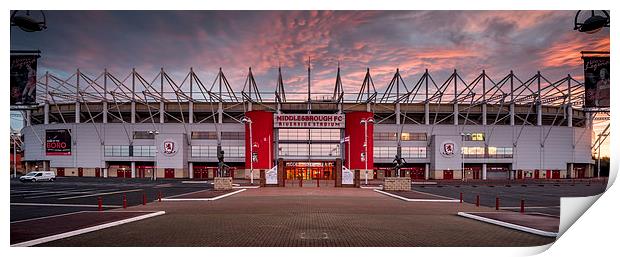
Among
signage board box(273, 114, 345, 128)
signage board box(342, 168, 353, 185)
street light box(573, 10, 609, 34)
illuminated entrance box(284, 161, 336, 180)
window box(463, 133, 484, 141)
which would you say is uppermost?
street light box(573, 10, 609, 34)

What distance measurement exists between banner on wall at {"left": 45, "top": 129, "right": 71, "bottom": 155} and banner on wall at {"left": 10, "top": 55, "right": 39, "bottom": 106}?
48.7 m

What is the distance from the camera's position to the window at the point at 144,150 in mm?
73188

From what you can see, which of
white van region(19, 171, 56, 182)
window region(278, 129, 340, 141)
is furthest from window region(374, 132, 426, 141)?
white van region(19, 171, 56, 182)

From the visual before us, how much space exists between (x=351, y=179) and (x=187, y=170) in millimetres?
37372

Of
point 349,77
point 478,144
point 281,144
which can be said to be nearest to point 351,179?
point 281,144

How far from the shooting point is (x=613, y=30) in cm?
2114

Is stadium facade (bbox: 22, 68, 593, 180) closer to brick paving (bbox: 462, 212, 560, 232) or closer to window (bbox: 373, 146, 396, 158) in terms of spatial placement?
window (bbox: 373, 146, 396, 158)

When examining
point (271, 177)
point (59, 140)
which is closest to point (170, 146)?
point (59, 140)

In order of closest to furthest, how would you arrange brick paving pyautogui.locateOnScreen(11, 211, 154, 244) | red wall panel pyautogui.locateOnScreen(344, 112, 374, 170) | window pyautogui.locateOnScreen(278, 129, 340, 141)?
1. brick paving pyautogui.locateOnScreen(11, 211, 154, 244)
2. red wall panel pyautogui.locateOnScreen(344, 112, 374, 170)
3. window pyautogui.locateOnScreen(278, 129, 340, 141)

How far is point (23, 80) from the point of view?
28.3m

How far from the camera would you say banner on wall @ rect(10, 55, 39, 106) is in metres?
27.8

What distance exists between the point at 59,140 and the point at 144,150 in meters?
13.9

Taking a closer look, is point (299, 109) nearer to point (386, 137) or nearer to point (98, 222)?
point (386, 137)

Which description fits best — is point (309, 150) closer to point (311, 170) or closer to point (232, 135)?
point (311, 170)
